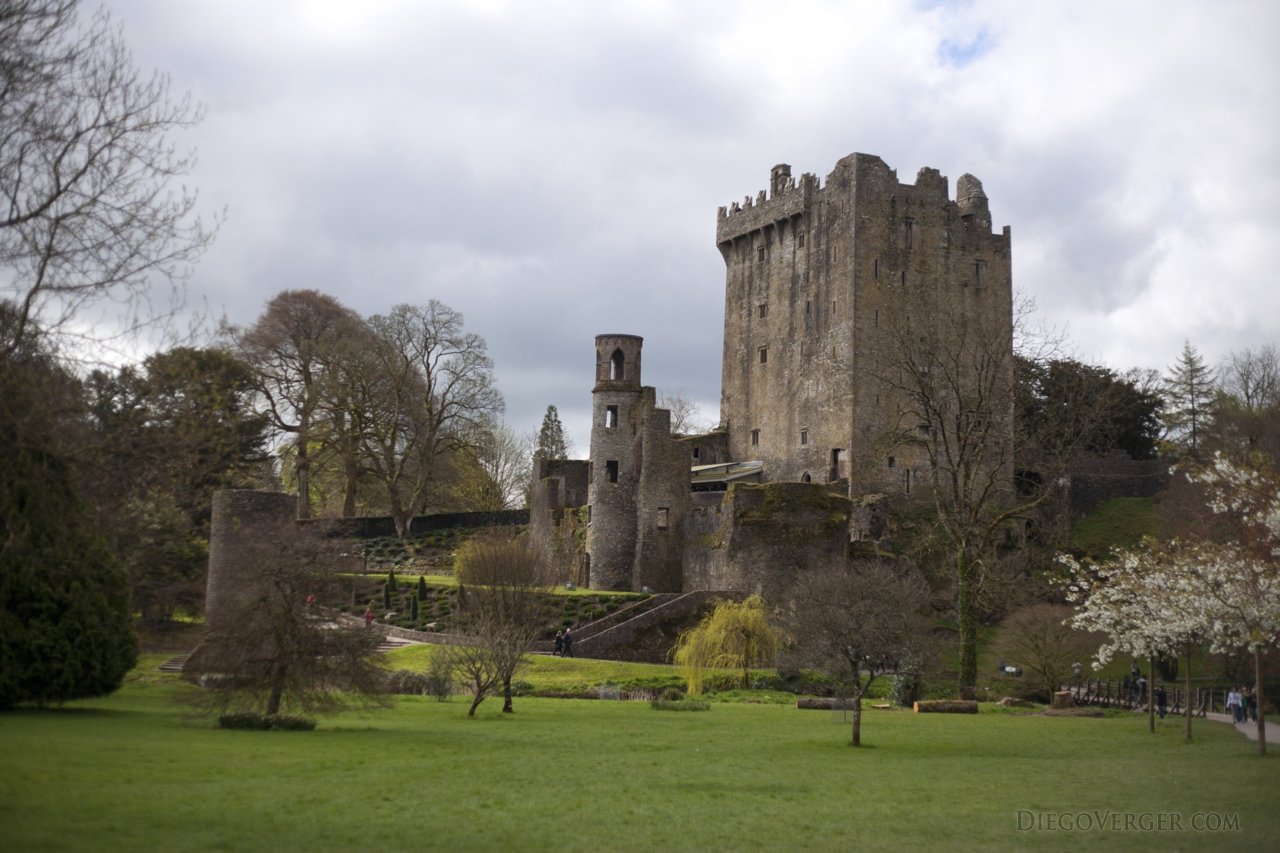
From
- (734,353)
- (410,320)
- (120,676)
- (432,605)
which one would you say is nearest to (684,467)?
(432,605)

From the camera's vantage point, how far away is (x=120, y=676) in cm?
2183

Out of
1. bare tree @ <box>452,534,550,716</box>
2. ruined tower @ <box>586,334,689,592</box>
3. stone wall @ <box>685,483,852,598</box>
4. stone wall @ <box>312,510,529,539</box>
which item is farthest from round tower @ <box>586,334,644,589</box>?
stone wall @ <box>312,510,529,539</box>

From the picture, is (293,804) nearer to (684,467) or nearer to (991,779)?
(991,779)

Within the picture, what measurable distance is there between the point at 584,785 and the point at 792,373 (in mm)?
44390

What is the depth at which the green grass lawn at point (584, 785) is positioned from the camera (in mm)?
11891

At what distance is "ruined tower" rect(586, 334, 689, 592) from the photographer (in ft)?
155

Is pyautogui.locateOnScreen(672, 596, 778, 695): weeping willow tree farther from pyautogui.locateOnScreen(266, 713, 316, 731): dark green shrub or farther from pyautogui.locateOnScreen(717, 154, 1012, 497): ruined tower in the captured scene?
pyautogui.locateOnScreen(717, 154, 1012, 497): ruined tower

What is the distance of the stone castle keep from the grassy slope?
74.0 ft

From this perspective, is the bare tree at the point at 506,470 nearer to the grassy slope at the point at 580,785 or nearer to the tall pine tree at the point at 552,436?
the tall pine tree at the point at 552,436

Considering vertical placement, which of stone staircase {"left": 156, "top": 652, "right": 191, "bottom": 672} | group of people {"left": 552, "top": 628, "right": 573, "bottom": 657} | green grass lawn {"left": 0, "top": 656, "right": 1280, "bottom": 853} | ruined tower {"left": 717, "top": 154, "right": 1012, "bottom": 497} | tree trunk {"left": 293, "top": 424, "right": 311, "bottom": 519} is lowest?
green grass lawn {"left": 0, "top": 656, "right": 1280, "bottom": 853}

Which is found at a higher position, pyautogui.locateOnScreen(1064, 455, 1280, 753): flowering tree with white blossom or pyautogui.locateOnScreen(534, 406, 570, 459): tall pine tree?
pyautogui.locateOnScreen(534, 406, 570, 459): tall pine tree

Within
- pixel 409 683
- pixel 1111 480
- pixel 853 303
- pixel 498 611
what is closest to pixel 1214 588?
pixel 498 611

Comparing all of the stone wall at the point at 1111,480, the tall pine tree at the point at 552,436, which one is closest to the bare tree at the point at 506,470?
the tall pine tree at the point at 552,436

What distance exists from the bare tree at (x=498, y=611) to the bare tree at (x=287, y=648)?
3976mm
